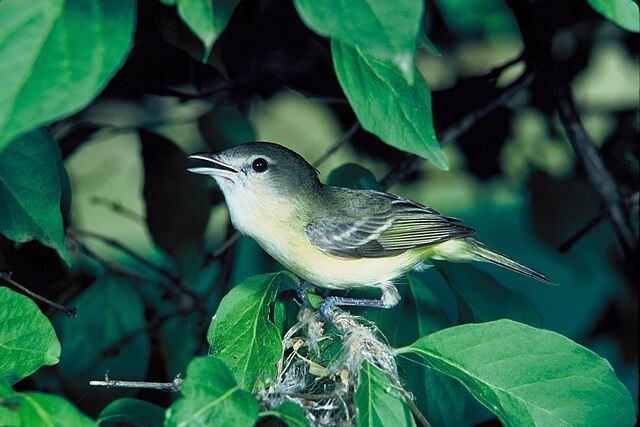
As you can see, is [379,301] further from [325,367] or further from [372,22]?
[372,22]

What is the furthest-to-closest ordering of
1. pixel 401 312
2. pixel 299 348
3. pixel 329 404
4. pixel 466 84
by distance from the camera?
pixel 466 84 < pixel 401 312 < pixel 299 348 < pixel 329 404

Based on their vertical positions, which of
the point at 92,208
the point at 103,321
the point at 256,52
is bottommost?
the point at 92,208

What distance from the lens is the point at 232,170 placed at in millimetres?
2225

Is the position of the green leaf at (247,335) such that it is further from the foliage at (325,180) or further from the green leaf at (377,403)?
the green leaf at (377,403)

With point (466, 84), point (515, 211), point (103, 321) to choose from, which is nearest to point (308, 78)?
point (466, 84)

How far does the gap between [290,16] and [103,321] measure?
1156mm

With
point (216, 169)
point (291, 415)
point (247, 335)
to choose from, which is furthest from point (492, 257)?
point (291, 415)

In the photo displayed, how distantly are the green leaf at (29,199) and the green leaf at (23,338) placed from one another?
0.66 ft

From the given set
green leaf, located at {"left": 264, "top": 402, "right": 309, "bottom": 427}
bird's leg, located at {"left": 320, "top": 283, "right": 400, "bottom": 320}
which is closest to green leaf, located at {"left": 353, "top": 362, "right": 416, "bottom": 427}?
green leaf, located at {"left": 264, "top": 402, "right": 309, "bottom": 427}

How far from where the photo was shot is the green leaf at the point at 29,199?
1462mm

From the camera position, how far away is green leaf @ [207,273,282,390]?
146cm

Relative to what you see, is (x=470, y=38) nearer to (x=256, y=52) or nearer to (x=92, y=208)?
(x=256, y=52)

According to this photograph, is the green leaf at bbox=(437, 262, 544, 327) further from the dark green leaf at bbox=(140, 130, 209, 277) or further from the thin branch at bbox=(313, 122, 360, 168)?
the dark green leaf at bbox=(140, 130, 209, 277)

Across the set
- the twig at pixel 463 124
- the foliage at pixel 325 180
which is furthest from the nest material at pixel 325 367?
the twig at pixel 463 124
